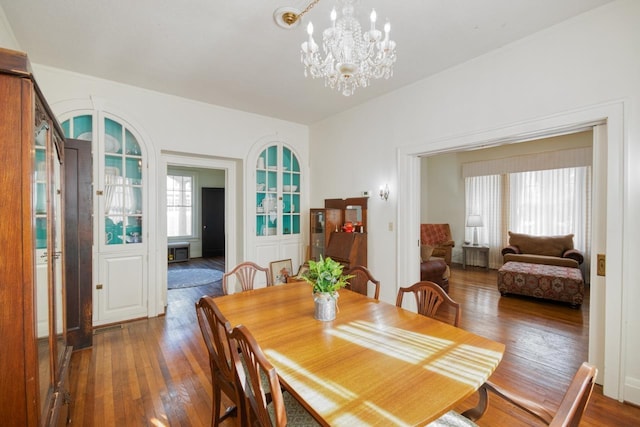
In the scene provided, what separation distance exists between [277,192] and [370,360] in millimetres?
3847

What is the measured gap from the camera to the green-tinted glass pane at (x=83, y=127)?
10.8 feet

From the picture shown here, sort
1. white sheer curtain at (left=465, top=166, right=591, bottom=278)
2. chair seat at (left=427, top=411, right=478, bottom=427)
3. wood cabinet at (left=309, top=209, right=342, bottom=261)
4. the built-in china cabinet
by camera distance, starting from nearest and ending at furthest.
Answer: chair seat at (left=427, top=411, right=478, bottom=427) → wood cabinet at (left=309, top=209, right=342, bottom=261) → the built-in china cabinet → white sheer curtain at (left=465, top=166, right=591, bottom=278)

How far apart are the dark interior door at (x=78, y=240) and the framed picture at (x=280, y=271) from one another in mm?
2334

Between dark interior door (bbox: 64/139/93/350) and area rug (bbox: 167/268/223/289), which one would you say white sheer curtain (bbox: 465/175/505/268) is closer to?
area rug (bbox: 167/268/223/289)

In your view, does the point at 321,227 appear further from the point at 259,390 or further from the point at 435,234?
the point at 435,234

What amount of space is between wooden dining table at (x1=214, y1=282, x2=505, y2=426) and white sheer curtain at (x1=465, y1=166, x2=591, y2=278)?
18.6 ft

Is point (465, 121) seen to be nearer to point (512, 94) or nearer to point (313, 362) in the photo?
point (512, 94)

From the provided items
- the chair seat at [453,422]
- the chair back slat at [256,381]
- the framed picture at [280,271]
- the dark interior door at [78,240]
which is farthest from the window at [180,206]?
the chair seat at [453,422]

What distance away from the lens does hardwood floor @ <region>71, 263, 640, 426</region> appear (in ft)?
6.35

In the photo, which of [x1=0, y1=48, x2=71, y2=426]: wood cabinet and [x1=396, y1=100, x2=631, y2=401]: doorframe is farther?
[x1=396, y1=100, x2=631, y2=401]: doorframe

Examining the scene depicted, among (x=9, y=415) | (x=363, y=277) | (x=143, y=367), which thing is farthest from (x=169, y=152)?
(x=9, y=415)

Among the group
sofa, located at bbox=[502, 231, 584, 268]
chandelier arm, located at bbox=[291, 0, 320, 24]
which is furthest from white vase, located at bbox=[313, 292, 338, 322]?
sofa, located at bbox=[502, 231, 584, 268]

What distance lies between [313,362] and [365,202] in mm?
3026

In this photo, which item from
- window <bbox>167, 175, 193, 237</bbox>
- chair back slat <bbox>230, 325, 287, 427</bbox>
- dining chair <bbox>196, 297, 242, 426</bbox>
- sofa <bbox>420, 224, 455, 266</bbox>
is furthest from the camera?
window <bbox>167, 175, 193, 237</bbox>
